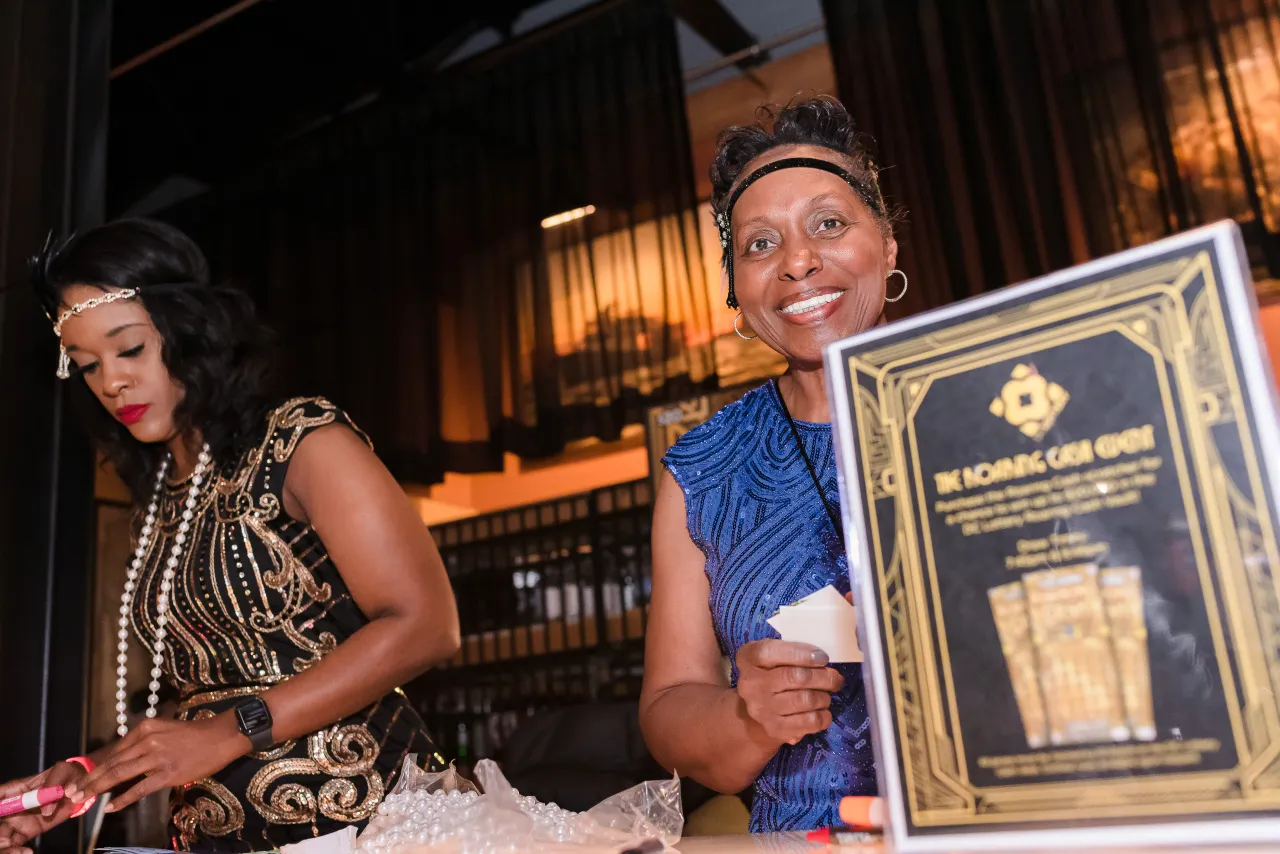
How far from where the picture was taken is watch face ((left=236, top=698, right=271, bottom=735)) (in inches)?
48.9

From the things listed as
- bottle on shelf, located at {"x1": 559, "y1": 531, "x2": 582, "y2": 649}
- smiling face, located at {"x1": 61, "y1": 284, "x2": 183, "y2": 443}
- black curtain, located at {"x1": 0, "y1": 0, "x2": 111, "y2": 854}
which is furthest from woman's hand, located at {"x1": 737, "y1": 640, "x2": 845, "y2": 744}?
bottle on shelf, located at {"x1": 559, "y1": 531, "x2": 582, "y2": 649}

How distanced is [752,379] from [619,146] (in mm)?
925

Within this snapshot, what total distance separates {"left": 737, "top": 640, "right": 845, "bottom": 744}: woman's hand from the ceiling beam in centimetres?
310

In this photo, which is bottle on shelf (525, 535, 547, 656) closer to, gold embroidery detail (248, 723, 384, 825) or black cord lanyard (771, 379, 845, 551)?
gold embroidery detail (248, 723, 384, 825)

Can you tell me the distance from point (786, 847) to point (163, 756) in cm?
76

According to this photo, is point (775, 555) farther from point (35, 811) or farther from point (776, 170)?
point (35, 811)

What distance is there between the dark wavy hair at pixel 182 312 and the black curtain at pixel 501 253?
1773 millimetres

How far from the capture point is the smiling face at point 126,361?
157cm

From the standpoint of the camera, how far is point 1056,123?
2791 mm

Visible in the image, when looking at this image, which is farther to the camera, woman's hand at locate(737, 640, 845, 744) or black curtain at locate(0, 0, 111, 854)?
black curtain at locate(0, 0, 111, 854)

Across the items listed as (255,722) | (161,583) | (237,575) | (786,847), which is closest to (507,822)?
(786,847)

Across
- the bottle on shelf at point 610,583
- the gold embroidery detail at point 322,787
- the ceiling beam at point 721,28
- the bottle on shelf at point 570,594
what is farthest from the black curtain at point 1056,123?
the gold embroidery detail at point 322,787

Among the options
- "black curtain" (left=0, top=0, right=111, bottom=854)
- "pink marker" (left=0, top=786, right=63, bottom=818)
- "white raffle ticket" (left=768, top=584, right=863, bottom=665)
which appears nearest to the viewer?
"white raffle ticket" (left=768, top=584, right=863, bottom=665)

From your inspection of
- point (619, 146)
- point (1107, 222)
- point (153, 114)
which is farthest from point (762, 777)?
point (153, 114)
